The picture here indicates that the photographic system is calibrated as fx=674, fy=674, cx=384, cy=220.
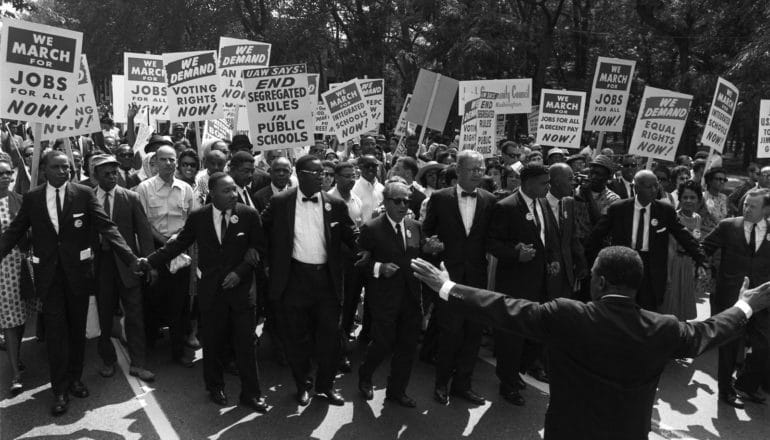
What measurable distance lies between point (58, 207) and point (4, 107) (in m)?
1.97

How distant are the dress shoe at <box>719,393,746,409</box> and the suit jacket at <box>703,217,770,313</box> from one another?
0.80 m

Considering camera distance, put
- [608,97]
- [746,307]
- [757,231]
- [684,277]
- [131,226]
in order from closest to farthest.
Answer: [746,307], [757,231], [131,226], [684,277], [608,97]

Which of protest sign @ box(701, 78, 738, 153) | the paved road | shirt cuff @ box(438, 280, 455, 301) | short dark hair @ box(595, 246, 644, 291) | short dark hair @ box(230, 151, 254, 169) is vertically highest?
protest sign @ box(701, 78, 738, 153)

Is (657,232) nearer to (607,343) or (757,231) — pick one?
(757,231)

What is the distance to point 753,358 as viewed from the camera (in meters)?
6.11

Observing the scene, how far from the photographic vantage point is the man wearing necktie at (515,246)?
5.82m

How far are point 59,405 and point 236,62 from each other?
278 inches

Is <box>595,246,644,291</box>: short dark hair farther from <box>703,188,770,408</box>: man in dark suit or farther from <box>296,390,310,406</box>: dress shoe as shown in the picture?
<box>703,188,770,408</box>: man in dark suit

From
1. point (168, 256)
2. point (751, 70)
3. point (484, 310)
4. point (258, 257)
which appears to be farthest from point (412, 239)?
point (751, 70)

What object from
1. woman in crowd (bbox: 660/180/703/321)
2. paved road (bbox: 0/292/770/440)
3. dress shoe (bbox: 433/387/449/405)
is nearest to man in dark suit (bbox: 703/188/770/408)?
paved road (bbox: 0/292/770/440)

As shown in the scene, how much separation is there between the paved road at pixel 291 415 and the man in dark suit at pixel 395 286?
1.38 feet

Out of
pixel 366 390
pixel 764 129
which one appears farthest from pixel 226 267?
pixel 764 129

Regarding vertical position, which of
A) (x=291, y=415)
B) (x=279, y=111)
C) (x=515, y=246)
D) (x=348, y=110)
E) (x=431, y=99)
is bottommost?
(x=291, y=415)

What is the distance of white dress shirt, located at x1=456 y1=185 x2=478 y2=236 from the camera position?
5.85 metres
